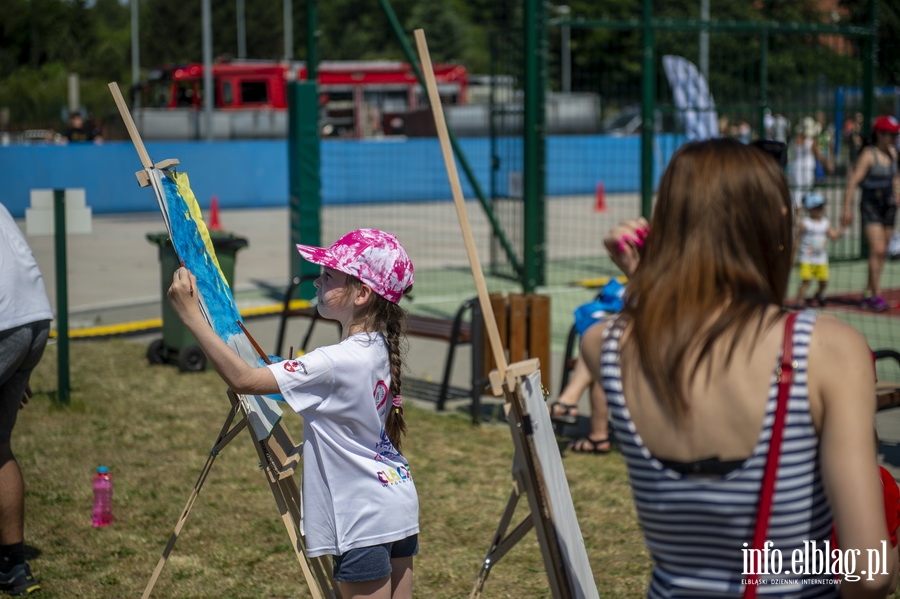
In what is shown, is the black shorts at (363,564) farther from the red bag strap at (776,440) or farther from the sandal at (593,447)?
the sandal at (593,447)

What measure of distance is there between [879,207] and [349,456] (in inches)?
391

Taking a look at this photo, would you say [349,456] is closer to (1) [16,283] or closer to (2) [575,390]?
(1) [16,283]

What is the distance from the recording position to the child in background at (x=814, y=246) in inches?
447

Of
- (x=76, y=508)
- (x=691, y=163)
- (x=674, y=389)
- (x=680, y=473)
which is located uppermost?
(x=691, y=163)

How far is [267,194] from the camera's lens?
1019 inches

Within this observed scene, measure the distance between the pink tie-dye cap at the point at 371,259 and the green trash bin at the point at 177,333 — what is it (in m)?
5.77

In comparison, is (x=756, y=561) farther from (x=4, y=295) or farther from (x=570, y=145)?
(x=570, y=145)

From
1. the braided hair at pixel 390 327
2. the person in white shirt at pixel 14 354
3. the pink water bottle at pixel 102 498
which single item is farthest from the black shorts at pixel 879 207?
the braided hair at pixel 390 327

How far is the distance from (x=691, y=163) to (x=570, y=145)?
26413mm

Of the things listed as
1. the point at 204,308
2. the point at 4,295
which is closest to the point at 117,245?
the point at 4,295

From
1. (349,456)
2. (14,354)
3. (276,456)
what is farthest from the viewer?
(14,354)

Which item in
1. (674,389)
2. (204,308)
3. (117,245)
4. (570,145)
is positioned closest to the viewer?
(674,389)

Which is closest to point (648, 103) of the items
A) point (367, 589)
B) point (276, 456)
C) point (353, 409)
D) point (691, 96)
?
point (691, 96)

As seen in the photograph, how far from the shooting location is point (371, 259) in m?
3.15
